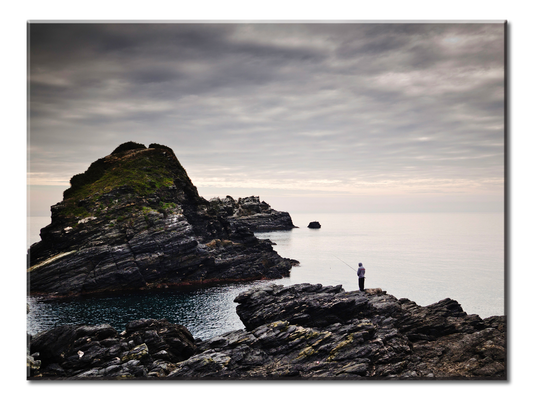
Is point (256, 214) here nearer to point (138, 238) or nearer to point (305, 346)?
point (138, 238)

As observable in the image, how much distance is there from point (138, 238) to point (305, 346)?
44.5m

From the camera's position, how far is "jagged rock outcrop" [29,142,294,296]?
170 ft

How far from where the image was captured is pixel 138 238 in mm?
58688

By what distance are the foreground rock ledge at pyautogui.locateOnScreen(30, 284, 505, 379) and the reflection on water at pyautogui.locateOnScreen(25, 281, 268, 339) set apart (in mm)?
9110

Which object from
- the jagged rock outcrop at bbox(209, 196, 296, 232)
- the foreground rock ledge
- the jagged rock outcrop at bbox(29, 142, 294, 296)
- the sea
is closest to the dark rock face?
the foreground rock ledge

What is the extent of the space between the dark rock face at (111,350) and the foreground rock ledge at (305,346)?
57mm

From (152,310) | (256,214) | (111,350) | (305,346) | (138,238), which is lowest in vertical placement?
(152,310)

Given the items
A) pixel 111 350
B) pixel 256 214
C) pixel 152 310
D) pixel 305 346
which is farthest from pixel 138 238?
pixel 256 214

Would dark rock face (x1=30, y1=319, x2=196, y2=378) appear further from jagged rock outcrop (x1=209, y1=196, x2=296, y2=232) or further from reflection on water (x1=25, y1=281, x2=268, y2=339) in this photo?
jagged rock outcrop (x1=209, y1=196, x2=296, y2=232)

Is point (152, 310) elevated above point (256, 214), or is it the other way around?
point (256, 214)

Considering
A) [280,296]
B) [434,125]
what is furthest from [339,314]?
[434,125]

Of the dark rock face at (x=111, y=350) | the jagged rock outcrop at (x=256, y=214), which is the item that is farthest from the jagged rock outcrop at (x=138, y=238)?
the jagged rock outcrop at (x=256, y=214)

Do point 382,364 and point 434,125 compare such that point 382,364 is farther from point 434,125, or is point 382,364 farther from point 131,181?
point 131,181

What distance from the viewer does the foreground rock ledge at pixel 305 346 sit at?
691 inches
